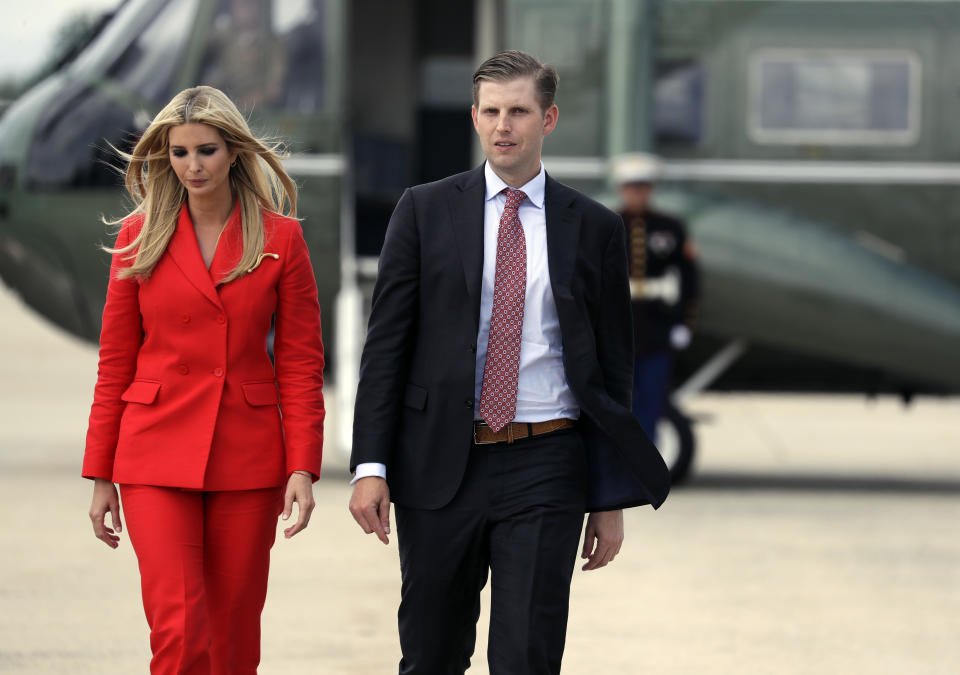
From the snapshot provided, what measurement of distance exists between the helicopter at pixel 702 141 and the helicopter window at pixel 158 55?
0.5 inches

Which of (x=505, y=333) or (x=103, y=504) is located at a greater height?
(x=505, y=333)

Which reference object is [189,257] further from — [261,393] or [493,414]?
[493,414]

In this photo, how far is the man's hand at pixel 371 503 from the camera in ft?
12.2

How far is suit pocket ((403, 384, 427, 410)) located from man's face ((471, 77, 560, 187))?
53 centimetres

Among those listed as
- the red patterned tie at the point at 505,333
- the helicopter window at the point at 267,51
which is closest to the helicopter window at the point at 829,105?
the helicopter window at the point at 267,51

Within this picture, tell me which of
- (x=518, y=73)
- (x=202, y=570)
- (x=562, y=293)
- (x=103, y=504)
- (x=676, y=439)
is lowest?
(x=676, y=439)

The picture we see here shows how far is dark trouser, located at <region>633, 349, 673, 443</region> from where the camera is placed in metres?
9.52

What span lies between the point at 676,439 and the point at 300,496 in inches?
255

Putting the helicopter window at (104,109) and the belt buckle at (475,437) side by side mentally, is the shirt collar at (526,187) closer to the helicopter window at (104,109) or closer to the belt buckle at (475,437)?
the belt buckle at (475,437)

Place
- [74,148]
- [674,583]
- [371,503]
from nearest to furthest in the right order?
[371,503]
[674,583]
[74,148]

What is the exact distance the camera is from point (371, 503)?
371 centimetres

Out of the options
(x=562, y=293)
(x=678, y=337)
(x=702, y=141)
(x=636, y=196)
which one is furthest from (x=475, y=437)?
(x=702, y=141)

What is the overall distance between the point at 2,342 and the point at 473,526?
26.3 metres

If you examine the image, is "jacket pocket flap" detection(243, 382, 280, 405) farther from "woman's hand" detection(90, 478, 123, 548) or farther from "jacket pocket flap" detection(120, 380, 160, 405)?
"woman's hand" detection(90, 478, 123, 548)
